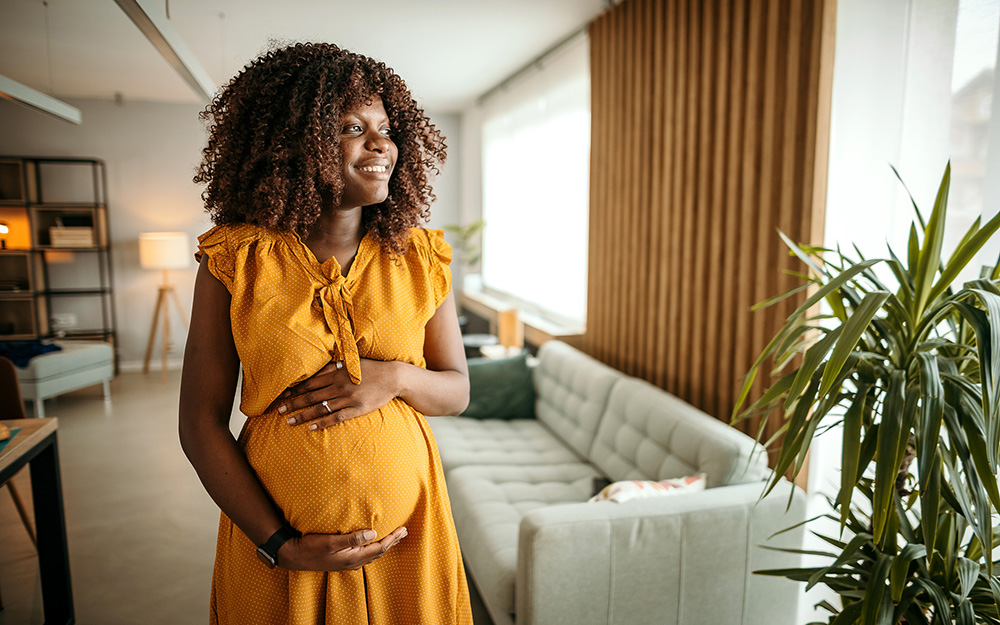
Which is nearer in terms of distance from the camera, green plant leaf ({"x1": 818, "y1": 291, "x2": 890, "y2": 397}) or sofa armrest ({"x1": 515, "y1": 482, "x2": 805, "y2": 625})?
green plant leaf ({"x1": 818, "y1": 291, "x2": 890, "y2": 397})

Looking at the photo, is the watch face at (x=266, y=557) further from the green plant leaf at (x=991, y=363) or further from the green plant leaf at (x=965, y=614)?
the green plant leaf at (x=965, y=614)

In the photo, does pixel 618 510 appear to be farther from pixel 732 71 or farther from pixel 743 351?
pixel 732 71

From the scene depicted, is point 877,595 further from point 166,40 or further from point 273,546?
point 166,40

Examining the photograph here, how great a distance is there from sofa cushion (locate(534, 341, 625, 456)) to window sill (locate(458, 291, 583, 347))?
0.19m

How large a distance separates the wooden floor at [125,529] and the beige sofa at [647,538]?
394 mm

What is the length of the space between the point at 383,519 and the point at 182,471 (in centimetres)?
326

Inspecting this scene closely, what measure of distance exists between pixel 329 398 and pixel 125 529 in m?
2.72

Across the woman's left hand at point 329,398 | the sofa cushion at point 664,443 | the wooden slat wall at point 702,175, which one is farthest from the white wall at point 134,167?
the woman's left hand at point 329,398

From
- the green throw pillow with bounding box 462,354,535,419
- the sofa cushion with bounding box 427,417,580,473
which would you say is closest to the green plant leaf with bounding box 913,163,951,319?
the sofa cushion with bounding box 427,417,580,473

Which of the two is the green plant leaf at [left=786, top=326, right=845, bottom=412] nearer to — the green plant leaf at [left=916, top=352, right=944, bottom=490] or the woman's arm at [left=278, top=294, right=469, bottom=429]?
the green plant leaf at [left=916, top=352, right=944, bottom=490]

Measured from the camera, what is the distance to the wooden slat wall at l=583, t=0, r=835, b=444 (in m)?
2.04

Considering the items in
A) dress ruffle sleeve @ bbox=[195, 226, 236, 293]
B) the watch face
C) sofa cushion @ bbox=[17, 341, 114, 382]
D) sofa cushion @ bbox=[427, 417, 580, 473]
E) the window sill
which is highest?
dress ruffle sleeve @ bbox=[195, 226, 236, 293]

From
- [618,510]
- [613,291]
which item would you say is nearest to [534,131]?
[613,291]

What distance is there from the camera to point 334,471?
2.80ft
